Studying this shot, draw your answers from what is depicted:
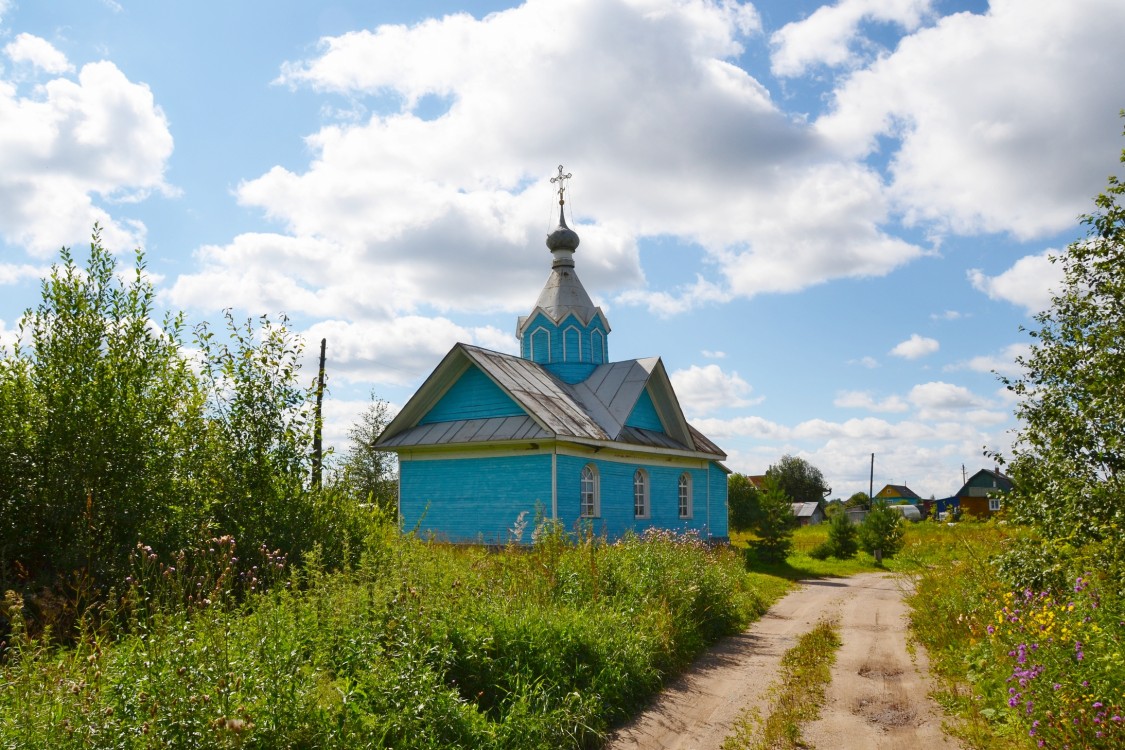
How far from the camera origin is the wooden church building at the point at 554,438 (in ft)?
59.9

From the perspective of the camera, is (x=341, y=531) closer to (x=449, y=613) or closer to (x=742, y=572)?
(x=449, y=613)

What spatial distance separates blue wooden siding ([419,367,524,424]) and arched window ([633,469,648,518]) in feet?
14.2

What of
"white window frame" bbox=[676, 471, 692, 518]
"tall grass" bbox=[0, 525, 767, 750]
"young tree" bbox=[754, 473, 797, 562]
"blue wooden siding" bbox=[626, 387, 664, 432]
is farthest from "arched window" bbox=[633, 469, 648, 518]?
"tall grass" bbox=[0, 525, 767, 750]

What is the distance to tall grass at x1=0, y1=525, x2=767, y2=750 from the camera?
169 inches

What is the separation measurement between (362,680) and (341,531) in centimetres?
537

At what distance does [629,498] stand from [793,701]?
13386 millimetres

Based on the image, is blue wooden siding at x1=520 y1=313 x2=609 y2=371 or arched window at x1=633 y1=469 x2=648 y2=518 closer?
arched window at x1=633 y1=469 x2=648 y2=518

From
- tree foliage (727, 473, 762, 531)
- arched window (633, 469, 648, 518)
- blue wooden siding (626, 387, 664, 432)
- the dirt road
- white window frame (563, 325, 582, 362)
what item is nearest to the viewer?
the dirt road

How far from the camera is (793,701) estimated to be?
7.34 metres

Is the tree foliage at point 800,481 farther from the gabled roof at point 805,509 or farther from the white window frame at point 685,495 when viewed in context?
the white window frame at point 685,495

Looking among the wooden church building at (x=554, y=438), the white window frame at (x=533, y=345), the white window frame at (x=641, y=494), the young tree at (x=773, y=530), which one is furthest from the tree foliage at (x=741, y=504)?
the white window frame at (x=533, y=345)

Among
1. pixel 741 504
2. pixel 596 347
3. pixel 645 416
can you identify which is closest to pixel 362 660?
pixel 645 416

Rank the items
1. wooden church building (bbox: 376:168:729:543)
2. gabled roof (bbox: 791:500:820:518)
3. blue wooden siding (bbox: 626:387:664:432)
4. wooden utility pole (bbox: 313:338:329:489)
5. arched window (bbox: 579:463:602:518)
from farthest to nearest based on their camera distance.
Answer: gabled roof (bbox: 791:500:820:518), blue wooden siding (bbox: 626:387:664:432), arched window (bbox: 579:463:602:518), wooden church building (bbox: 376:168:729:543), wooden utility pole (bbox: 313:338:329:489)

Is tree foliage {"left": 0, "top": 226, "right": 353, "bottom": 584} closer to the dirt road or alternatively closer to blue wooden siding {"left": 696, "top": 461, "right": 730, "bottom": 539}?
the dirt road
